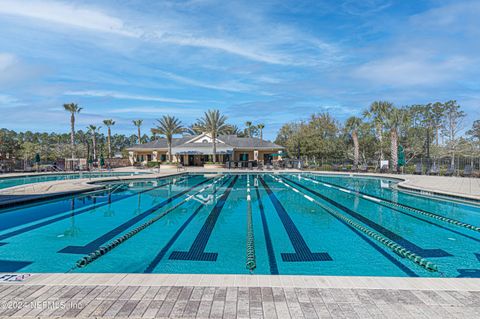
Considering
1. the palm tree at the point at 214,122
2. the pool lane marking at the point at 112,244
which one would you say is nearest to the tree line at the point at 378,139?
the palm tree at the point at 214,122

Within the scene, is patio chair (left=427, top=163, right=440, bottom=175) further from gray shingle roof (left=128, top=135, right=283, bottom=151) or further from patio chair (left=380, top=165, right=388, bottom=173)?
gray shingle roof (left=128, top=135, right=283, bottom=151)

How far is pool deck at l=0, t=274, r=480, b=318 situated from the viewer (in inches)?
113

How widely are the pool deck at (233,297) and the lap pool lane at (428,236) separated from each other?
7.46 feet

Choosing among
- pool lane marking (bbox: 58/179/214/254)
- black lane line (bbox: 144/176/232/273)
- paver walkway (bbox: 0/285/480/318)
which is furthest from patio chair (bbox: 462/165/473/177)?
paver walkway (bbox: 0/285/480/318)

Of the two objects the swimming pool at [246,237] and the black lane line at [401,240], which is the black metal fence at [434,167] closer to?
the swimming pool at [246,237]

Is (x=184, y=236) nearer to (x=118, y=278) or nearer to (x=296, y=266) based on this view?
(x=296, y=266)

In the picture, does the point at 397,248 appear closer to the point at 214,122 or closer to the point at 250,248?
the point at 250,248

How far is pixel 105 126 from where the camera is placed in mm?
53875

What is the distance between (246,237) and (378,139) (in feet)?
108

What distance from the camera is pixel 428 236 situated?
24.1 ft

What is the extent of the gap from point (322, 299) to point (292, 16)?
17.6 metres

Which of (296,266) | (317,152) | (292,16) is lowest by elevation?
(296,266)

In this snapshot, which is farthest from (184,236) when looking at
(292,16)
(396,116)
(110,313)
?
(396,116)

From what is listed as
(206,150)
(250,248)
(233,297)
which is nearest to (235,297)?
(233,297)
